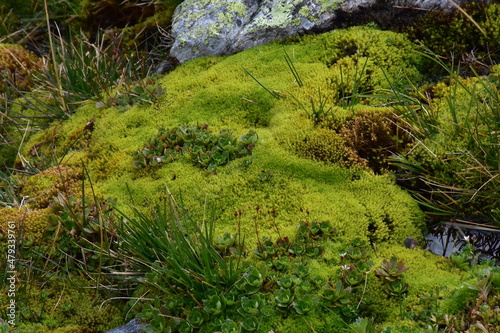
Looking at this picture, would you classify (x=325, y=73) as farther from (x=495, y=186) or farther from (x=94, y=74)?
(x=94, y=74)

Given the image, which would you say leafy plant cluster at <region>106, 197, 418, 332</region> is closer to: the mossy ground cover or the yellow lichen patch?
the mossy ground cover

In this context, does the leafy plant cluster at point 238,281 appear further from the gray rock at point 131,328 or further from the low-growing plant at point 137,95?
the low-growing plant at point 137,95

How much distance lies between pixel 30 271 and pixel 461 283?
338 centimetres

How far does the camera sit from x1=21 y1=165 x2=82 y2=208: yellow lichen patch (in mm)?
4430

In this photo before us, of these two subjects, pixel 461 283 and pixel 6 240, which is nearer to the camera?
pixel 461 283

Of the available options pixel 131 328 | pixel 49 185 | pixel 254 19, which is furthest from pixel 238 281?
pixel 254 19

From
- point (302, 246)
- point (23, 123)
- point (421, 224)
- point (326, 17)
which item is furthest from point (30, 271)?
point (326, 17)

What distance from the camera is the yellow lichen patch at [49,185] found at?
443cm

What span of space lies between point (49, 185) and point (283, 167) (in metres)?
2.33

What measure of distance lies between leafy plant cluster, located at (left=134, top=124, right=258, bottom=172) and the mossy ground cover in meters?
0.07

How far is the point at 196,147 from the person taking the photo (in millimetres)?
4473

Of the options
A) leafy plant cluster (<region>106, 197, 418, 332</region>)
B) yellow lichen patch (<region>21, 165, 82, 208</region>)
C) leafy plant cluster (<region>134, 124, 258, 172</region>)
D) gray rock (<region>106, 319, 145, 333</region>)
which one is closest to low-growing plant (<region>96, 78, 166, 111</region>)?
leafy plant cluster (<region>134, 124, 258, 172</region>)

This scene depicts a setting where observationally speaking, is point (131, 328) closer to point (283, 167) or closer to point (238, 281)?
point (238, 281)

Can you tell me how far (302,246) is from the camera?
3.57 m
